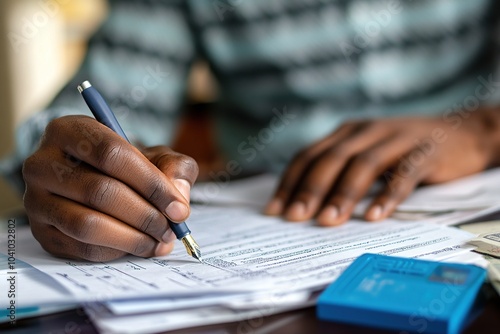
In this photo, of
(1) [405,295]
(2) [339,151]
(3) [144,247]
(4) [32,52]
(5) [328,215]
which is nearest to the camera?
(1) [405,295]

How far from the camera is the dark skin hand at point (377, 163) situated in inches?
22.6

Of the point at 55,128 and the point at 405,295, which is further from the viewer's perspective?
the point at 55,128

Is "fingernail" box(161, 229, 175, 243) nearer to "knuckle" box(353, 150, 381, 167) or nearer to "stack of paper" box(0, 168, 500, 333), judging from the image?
"stack of paper" box(0, 168, 500, 333)

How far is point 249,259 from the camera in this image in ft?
1.42

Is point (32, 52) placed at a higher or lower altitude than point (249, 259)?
higher

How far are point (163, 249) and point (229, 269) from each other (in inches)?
2.7

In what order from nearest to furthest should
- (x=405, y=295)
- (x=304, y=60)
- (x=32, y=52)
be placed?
(x=405, y=295) → (x=304, y=60) → (x=32, y=52)

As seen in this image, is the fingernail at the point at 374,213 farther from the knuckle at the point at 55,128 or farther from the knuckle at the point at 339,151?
the knuckle at the point at 55,128

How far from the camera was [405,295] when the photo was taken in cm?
34

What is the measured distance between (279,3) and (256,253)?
721 millimetres

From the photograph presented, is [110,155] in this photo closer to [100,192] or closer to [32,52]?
[100,192]

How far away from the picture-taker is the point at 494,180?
2.18 feet

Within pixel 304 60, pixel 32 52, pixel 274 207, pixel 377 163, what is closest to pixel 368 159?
pixel 377 163

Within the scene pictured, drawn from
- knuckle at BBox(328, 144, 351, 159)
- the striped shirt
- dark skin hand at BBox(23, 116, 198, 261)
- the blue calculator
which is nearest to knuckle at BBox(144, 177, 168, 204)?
dark skin hand at BBox(23, 116, 198, 261)
